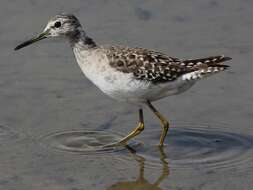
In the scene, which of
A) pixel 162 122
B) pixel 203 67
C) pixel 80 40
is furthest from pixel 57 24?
pixel 203 67

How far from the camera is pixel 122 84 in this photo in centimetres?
1135

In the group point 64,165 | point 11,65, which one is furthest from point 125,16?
point 64,165

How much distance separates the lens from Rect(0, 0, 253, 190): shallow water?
1074 centimetres

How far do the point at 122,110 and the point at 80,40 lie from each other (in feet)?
4.61

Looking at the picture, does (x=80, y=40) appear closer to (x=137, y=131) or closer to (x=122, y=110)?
(x=122, y=110)

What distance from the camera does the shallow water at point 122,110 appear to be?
10742mm

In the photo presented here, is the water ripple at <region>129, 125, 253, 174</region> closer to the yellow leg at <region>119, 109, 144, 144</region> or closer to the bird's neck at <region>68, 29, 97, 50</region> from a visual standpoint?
the yellow leg at <region>119, 109, 144, 144</region>

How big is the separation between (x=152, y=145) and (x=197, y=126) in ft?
2.68

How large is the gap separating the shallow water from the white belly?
806 millimetres

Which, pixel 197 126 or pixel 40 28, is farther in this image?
pixel 40 28

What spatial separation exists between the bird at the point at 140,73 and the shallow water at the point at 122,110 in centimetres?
60

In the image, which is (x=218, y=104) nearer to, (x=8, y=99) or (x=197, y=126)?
(x=197, y=126)

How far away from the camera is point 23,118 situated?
12320 millimetres

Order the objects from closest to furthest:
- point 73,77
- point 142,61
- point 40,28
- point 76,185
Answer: point 76,185 < point 142,61 < point 73,77 < point 40,28
